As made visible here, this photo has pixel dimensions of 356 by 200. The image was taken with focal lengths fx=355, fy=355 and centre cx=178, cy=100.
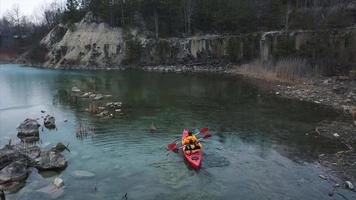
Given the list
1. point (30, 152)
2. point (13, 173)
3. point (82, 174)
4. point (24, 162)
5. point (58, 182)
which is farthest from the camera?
point (30, 152)

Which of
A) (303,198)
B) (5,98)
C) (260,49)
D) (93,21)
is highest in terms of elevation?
(93,21)

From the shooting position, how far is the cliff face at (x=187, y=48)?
42312 mm

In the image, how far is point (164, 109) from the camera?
27203 mm

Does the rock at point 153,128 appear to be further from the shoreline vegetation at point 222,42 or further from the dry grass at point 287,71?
the dry grass at point 287,71

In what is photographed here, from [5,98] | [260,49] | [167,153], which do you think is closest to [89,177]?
[167,153]

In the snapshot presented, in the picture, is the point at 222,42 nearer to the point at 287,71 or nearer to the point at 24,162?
the point at 287,71

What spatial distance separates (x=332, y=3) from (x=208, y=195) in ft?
185

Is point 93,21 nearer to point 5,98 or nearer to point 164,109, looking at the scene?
point 5,98

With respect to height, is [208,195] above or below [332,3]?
below

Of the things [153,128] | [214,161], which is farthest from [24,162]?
[214,161]

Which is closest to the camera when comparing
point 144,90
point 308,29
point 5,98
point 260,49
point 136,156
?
point 136,156

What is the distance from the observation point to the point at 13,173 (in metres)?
14.5

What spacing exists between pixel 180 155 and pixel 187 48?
43.6m

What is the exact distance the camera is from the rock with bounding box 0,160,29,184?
14195 millimetres
